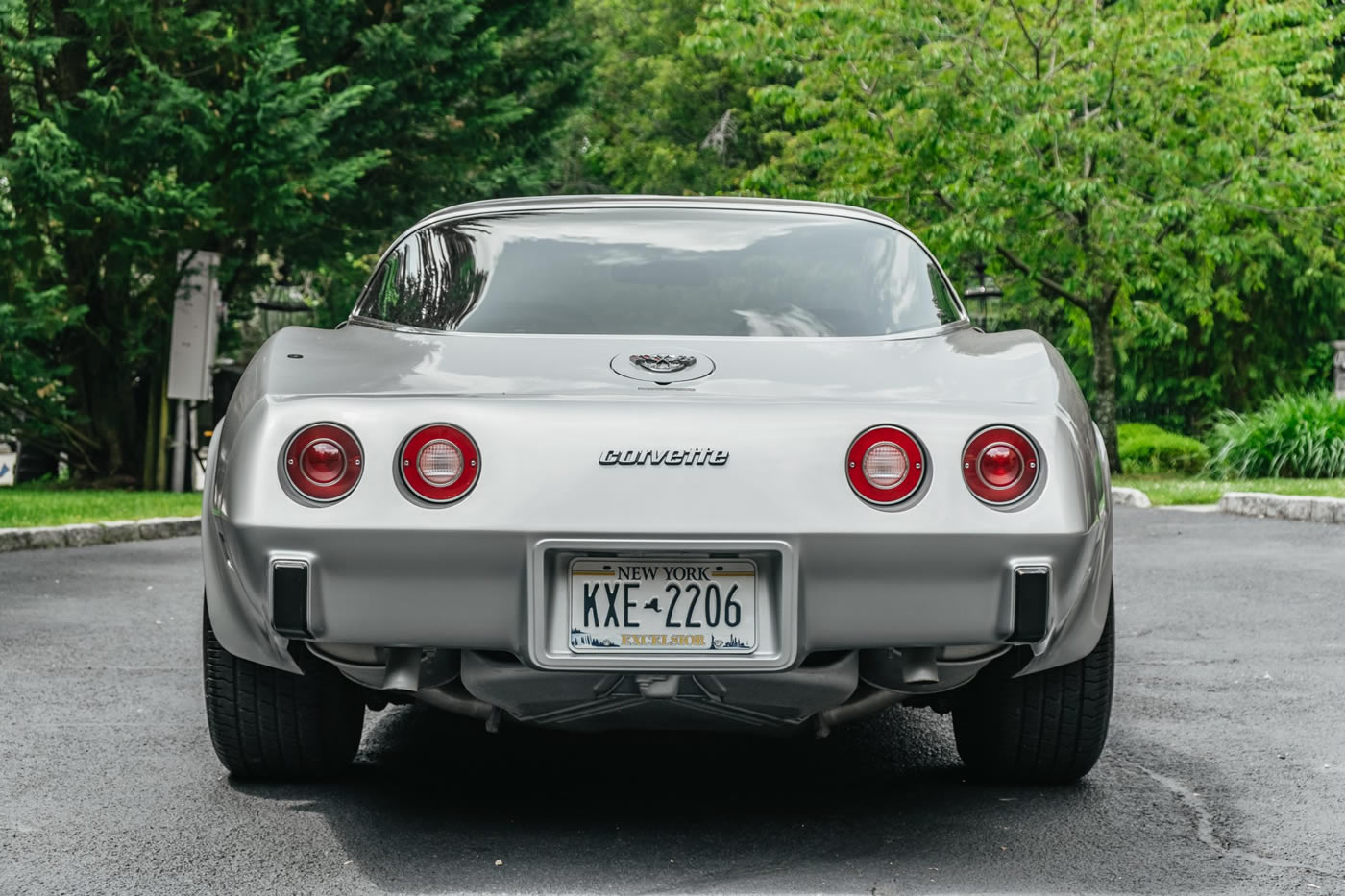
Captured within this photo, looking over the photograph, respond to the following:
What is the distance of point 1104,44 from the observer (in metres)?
18.7

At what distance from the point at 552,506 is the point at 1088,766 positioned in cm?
162

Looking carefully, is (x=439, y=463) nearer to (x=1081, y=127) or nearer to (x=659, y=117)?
(x=1081, y=127)

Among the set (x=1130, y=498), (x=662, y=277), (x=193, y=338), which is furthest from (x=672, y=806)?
(x=193, y=338)

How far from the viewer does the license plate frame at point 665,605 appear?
11.0 ft

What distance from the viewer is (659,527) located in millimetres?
3318

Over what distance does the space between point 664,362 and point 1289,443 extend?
15942mm

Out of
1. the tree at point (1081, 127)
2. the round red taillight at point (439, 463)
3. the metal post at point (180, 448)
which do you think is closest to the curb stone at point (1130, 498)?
the tree at point (1081, 127)

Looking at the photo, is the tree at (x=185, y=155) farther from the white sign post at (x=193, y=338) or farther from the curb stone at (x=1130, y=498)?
the curb stone at (x=1130, y=498)

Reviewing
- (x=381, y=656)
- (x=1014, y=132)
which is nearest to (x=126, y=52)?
(x=1014, y=132)

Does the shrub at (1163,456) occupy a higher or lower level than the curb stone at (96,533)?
lower

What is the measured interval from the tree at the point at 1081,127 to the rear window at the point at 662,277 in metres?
14.7

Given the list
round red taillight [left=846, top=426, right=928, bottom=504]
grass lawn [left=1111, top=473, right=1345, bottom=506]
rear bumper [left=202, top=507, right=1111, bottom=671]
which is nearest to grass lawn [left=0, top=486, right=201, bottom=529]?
rear bumper [left=202, top=507, right=1111, bottom=671]

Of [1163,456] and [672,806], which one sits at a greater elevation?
[672,806]

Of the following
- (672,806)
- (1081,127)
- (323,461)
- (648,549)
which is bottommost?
(672,806)
